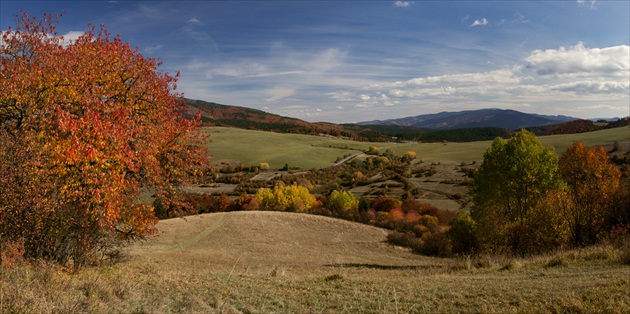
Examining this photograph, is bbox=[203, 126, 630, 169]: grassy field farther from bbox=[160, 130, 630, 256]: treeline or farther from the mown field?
the mown field

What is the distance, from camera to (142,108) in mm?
19656

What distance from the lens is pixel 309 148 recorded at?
143875 mm

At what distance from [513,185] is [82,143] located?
118 feet

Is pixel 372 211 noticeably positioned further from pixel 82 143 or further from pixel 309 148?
pixel 309 148

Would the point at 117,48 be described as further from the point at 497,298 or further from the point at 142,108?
the point at 497,298

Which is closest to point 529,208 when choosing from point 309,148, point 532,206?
point 532,206

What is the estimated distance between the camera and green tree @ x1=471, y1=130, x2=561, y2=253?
110 feet

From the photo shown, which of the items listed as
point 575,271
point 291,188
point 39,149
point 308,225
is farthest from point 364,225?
point 39,149

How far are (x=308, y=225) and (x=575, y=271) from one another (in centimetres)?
3284

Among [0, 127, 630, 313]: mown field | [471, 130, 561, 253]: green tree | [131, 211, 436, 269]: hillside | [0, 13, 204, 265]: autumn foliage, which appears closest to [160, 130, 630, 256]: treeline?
[471, 130, 561, 253]: green tree

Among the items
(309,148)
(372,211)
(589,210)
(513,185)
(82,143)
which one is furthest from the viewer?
(309,148)

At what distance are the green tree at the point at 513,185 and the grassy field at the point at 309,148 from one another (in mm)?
75749

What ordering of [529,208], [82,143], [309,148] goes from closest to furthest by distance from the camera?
1. [82,143]
2. [529,208]
3. [309,148]

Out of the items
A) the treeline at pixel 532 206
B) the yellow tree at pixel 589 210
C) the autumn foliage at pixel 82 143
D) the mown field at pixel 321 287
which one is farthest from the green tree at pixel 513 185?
the autumn foliage at pixel 82 143
